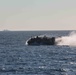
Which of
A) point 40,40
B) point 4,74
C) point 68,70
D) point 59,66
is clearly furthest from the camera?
point 40,40

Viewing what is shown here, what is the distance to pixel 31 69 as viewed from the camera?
64875mm

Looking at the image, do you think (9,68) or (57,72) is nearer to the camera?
(57,72)

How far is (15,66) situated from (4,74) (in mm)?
11178

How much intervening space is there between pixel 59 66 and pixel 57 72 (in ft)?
27.7

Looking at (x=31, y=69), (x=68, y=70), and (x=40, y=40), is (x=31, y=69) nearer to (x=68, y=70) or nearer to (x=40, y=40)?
(x=68, y=70)

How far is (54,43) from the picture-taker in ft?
486

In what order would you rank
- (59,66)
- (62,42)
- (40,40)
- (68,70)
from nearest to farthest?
(68,70) < (59,66) < (40,40) < (62,42)

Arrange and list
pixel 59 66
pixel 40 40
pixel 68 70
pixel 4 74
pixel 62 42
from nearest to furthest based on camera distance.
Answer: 1. pixel 4 74
2. pixel 68 70
3. pixel 59 66
4. pixel 40 40
5. pixel 62 42

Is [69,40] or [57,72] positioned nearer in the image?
[57,72]

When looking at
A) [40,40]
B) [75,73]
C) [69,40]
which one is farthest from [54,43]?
[75,73]

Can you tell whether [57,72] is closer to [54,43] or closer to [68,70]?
[68,70]

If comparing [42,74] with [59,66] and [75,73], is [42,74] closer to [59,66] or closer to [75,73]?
[75,73]

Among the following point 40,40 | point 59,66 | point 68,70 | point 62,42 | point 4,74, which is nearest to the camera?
point 4,74

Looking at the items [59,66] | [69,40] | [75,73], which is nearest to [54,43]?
[69,40]
